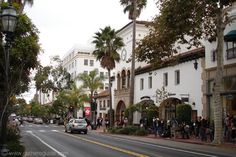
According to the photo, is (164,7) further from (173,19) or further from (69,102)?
(69,102)

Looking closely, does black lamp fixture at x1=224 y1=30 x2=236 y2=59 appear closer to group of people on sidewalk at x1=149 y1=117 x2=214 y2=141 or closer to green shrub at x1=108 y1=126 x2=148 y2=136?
group of people on sidewalk at x1=149 y1=117 x2=214 y2=141

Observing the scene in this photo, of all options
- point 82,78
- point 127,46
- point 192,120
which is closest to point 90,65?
point 82,78

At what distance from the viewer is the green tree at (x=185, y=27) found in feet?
81.5

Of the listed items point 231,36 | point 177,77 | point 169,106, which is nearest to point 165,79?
point 177,77

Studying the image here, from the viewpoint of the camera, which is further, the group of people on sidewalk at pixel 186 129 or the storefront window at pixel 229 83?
the storefront window at pixel 229 83

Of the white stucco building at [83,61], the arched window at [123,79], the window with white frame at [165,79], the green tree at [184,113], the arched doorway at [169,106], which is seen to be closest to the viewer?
the green tree at [184,113]

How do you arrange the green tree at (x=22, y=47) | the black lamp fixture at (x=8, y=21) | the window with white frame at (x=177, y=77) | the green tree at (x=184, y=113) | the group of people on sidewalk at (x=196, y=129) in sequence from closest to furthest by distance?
the black lamp fixture at (x=8, y=21)
the green tree at (x=22, y=47)
the group of people on sidewalk at (x=196, y=129)
the green tree at (x=184, y=113)
the window with white frame at (x=177, y=77)

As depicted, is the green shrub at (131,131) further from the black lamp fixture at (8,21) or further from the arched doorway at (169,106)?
the black lamp fixture at (8,21)

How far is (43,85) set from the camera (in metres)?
81.9

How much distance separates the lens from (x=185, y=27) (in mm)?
25547

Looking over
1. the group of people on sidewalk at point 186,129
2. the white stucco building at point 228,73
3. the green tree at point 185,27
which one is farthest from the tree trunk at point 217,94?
the white stucco building at point 228,73

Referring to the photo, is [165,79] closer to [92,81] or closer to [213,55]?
[213,55]

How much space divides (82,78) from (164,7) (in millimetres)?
49979

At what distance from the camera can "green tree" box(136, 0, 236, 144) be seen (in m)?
24.8
